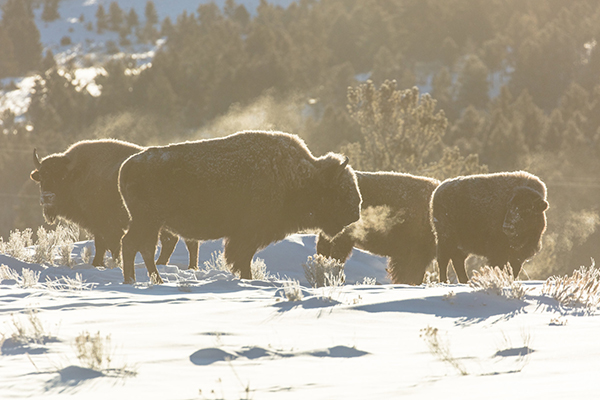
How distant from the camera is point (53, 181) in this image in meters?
9.80

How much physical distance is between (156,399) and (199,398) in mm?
188

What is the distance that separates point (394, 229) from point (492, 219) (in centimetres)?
192

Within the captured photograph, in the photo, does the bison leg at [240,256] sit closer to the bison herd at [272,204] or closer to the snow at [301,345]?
the bison herd at [272,204]

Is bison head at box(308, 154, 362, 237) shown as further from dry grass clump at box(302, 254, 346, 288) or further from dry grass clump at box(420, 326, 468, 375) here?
dry grass clump at box(420, 326, 468, 375)

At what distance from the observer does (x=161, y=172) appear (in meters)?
7.64

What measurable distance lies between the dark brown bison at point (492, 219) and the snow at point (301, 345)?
249 cm

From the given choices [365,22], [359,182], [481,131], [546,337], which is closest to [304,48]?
[365,22]

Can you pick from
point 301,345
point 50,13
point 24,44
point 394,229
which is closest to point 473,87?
point 394,229

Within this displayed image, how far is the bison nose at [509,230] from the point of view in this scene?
8453 mm

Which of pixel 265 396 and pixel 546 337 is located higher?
pixel 265 396

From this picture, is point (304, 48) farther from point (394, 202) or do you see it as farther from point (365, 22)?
point (394, 202)

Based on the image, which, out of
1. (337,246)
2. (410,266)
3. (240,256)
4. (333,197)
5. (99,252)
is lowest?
(410,266)

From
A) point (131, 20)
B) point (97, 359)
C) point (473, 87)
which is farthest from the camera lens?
point (131, 20)

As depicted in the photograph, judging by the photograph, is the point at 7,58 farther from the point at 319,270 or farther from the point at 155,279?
the point at 319,270
